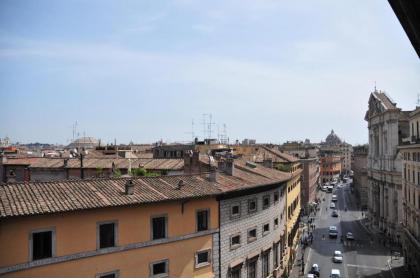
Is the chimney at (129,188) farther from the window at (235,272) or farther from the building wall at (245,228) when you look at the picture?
the window at (235,272)

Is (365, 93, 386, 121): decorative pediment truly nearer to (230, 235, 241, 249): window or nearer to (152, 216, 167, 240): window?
(230, 235, 241, 249): window

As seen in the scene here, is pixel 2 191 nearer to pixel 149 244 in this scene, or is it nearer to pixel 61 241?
pixel 61 241

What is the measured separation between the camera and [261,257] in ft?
102

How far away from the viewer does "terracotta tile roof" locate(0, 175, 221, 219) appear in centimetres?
1891

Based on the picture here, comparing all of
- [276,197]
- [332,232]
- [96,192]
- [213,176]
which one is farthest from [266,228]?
[332,232]

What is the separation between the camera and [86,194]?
21516 mm

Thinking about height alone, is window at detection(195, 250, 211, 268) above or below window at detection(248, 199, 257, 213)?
below

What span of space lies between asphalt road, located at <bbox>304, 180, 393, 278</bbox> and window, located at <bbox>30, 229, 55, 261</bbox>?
109ft

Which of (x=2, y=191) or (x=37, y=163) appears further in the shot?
(x=37, y=163)

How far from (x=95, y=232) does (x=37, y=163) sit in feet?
93.8

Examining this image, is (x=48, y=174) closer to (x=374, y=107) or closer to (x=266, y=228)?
(x=266, y=228)

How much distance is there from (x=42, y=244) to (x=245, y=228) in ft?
44.6

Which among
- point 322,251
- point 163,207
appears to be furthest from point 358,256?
point 163,207

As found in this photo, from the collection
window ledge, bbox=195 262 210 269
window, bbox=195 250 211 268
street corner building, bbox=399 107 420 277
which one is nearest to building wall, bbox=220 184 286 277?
window, bbox=195 250 211 268
